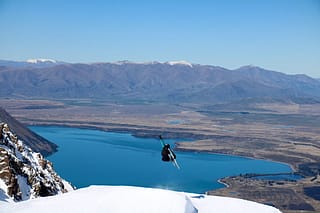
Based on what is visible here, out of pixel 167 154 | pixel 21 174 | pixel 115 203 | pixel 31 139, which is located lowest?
pixel 115 203

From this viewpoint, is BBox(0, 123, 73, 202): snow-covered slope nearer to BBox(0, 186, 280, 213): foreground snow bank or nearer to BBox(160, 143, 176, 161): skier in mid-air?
BBox(0, 186, 280, 213): foreground snow bank

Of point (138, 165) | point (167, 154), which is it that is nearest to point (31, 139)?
point (138, 165)

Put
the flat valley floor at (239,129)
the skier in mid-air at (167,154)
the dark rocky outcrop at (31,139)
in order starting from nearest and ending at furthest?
the skier in mid-air at (167,154) < the flat valley floor at (239,129) < the dark rocky outcrop at (31,139)

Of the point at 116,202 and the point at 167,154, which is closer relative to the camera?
the point at 116,202

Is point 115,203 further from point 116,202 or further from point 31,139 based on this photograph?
point 31,139

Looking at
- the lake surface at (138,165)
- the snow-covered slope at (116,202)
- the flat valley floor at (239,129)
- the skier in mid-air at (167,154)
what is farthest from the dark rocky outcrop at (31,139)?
the skier in mid-air at (167,154)

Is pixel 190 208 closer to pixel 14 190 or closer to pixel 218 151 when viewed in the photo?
pixel 14 190

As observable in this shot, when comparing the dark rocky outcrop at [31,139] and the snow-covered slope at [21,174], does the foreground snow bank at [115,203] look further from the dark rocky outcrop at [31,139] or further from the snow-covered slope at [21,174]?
the dark rocky outcrop at [31,139]
